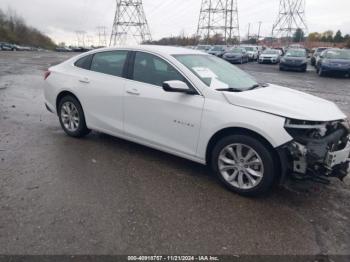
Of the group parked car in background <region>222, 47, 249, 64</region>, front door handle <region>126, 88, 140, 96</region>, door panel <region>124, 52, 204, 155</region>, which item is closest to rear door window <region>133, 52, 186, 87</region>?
door panel <region>124, 52, 204, 155</region>

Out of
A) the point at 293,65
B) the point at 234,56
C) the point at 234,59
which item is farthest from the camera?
the point at 234,59

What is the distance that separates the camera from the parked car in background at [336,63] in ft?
60.3

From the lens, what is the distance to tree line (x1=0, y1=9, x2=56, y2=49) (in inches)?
3526

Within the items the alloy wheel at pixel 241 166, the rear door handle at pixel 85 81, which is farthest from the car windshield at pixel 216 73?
the rear door handle at pixel 85 81

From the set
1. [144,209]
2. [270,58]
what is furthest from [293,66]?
[144,209]

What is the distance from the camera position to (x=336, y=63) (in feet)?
60.9

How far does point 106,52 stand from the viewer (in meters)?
5.05

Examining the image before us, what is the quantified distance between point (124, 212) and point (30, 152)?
234 cm

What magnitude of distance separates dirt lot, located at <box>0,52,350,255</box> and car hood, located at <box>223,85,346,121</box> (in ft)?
3.24

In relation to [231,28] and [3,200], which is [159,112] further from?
[231,28]

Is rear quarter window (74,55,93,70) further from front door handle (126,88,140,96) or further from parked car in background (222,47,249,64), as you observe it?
parked car in background (222,47,249,64)

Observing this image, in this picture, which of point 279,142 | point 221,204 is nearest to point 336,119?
point 279,142

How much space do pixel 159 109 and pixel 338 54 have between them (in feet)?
61.2

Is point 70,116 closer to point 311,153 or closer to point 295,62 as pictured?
point 311,153
